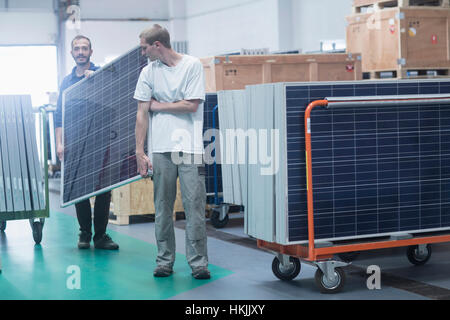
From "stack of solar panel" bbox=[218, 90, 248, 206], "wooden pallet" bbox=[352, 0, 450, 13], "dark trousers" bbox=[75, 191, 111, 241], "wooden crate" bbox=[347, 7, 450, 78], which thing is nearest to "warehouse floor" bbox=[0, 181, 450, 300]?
"dark trousers" bbox=[75, 191, 111, 241]

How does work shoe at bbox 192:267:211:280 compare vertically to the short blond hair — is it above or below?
below

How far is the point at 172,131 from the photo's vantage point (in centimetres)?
520

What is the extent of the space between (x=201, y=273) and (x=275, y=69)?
3899 mm

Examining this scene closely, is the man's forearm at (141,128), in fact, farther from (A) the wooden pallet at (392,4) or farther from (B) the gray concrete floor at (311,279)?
(A) the wooden pallet at (392,4)

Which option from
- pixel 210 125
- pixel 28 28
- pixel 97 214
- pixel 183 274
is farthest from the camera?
pixel 28 28

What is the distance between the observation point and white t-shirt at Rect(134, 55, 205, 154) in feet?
17.0

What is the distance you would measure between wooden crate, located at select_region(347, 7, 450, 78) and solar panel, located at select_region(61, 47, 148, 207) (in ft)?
11.3

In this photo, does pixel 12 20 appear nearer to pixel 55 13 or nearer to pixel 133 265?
pixel 55 13

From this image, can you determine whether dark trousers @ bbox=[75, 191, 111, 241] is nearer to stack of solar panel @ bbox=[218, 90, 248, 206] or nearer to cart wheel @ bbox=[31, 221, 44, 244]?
cart wheel @ bbox=[31, 221, 44, 244]

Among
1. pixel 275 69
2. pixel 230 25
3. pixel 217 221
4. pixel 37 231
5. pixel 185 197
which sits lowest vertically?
pixel 217 221

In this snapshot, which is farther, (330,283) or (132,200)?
(132,200)

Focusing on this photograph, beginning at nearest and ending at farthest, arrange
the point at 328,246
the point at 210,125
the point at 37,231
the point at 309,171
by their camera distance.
→ the point at 309,171 → the point at 328,246 → the point at 37,231 → the point at 210,125

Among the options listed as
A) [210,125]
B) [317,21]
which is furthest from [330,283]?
[317,21]

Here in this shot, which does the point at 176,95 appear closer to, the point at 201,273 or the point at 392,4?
the point at 201,273
